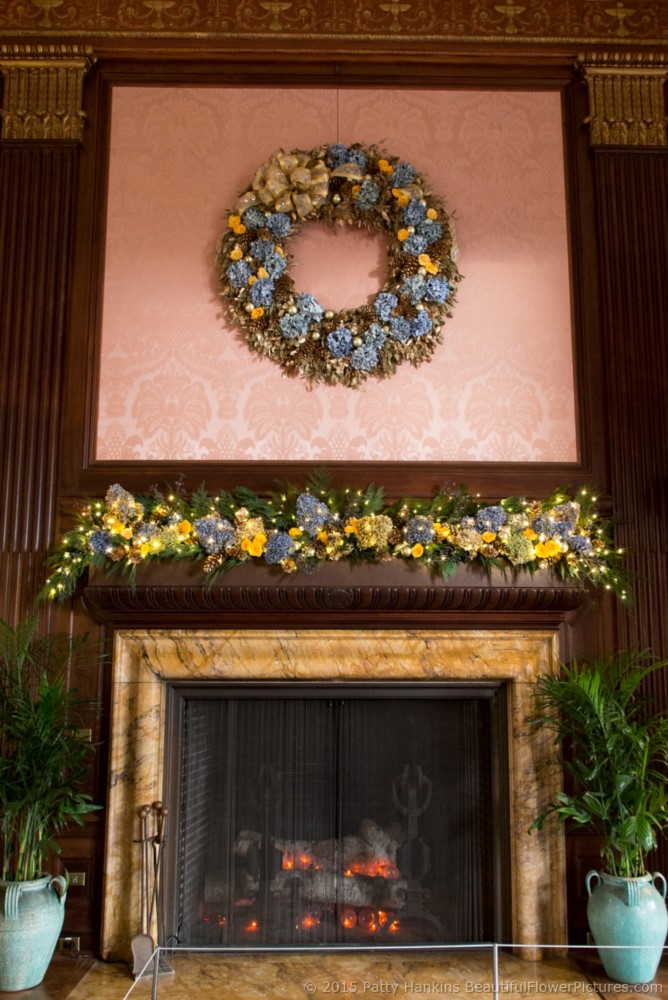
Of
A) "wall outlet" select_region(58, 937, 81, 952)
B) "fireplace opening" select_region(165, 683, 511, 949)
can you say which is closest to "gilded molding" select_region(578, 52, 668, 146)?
"fireplace opening" select_region(165, 683, 511, 949)

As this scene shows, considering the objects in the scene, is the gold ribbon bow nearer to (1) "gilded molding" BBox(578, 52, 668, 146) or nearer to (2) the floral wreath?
(2) the floral wreath

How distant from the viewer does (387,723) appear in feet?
11.9

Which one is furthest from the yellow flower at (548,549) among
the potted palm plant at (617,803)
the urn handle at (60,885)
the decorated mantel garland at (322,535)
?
the urn handle at (60,885)

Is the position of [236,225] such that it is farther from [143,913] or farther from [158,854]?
[143,913]

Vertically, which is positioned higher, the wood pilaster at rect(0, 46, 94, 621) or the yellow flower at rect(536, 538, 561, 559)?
the wood pilaster at rect(0, 46, 94, 621)

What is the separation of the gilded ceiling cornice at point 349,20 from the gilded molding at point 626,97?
0.30ft

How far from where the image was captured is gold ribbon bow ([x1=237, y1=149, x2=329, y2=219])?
12.5ft

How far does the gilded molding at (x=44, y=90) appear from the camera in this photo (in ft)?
12.9

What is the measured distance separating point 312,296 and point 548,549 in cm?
148

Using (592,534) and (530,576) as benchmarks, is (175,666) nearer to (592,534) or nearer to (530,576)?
(530,576)

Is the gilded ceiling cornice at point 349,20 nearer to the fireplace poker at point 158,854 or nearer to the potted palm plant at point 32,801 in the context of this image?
the potted palm plant at point 32,801

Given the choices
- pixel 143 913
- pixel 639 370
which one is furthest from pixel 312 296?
pixel 143 913

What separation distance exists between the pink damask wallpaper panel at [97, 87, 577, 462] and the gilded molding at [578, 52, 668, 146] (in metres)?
0.18

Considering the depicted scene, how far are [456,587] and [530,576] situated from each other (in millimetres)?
298
